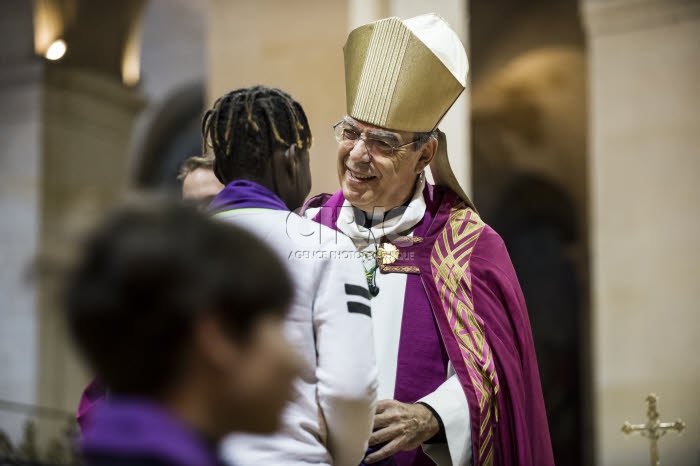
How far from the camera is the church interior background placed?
6.26 m

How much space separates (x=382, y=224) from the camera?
10.7 feet

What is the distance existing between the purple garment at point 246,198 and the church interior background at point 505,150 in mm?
3427

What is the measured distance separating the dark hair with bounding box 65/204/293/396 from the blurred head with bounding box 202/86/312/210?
967 millimetres

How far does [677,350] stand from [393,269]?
3772 mm

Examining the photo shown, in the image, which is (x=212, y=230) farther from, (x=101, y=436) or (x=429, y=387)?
(x=429, y=387)

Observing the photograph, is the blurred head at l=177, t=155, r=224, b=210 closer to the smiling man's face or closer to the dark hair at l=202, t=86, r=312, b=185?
the smiling man's face

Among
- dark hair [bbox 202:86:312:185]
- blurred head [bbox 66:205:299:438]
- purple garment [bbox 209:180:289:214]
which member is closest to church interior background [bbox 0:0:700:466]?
dark hair [bbox 202:86:312:185]

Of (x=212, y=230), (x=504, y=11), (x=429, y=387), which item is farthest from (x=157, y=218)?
(x=504, y=11)

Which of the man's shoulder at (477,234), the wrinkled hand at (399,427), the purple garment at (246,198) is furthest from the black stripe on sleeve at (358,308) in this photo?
the man's shoulder at (477,234)

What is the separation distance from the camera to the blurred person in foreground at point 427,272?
2949mm

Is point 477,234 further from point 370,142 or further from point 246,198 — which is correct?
point 246,198

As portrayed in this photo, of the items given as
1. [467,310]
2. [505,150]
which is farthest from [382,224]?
[505,150]

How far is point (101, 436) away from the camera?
1247 mm

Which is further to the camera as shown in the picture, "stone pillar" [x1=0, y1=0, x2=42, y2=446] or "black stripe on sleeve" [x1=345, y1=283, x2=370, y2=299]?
"stone pillar" [x1=0, y1=0, x2=42, y2=446]
